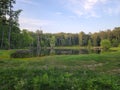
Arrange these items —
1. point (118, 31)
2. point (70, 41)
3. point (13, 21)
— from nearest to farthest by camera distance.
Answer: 1. point (13, 21)
2. point (118, 31)
3. point (70, 41)

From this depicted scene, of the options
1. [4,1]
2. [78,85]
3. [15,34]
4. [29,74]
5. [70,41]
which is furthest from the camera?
[70,41]

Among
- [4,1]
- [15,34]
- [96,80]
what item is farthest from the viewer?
[15,34]

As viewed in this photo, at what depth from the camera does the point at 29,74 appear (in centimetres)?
1238

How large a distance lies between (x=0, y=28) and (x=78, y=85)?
198 ft

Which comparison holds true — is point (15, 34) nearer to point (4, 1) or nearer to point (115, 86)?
point (4, 1)

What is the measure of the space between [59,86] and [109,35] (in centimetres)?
13664

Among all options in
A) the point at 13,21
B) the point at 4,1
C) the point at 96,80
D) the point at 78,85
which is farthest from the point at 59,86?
the point at 13,21

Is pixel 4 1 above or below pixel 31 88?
above

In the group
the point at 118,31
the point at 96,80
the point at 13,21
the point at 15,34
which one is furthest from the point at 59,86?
the point at 118,31

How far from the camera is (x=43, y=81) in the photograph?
1055 centimetres

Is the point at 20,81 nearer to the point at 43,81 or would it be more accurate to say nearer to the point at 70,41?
the point at 43,81

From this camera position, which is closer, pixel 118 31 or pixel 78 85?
pixel 78 85

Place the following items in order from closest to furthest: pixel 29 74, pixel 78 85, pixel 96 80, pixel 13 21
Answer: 1. pixel 78 85
2. pixel 96 80
3. pixel 29 74
4. pixel 13 21

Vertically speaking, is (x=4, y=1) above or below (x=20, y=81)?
above
